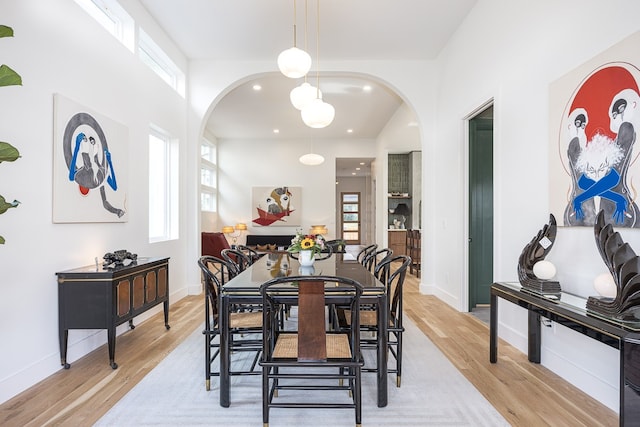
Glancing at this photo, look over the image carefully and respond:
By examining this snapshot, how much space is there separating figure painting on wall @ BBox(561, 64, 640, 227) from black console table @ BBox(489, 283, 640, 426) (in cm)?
55

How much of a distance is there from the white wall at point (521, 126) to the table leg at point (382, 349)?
1323 mm

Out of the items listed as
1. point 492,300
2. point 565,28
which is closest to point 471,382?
point 492,300

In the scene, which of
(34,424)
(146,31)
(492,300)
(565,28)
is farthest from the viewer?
(146,31)

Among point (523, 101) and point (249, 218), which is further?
point (249, 218)

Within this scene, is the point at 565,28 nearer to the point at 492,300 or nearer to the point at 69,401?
the point at 492,300

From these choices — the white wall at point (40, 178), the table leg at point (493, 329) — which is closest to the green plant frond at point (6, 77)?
the white wall at point (40, 178)

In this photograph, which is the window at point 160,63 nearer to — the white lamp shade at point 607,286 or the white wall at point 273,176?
the white lamp shade at point 607,286

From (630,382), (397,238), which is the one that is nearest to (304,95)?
(630,382)

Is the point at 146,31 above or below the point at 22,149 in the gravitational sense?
above

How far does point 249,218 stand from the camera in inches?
385

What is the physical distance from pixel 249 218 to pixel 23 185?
24.3ft

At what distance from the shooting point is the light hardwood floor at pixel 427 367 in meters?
2.06

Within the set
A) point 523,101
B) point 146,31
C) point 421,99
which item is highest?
point 146,31

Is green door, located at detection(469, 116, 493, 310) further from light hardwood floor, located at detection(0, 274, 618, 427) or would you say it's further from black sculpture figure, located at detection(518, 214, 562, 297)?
black sculpture figure, located at detection(518, 214, 562, 297)
